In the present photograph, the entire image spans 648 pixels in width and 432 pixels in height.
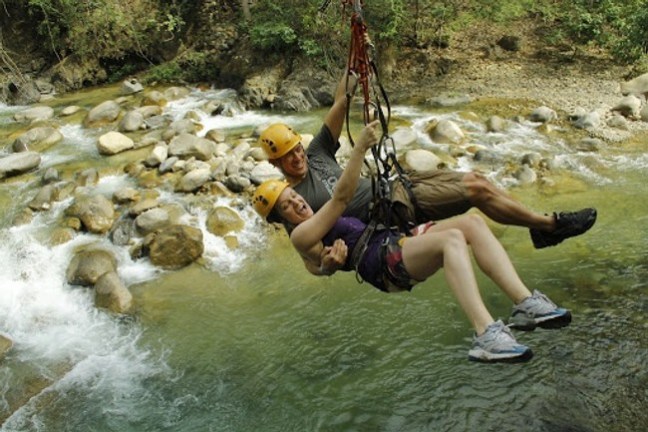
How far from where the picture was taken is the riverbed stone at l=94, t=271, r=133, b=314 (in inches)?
248

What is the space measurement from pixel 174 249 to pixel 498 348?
500cm

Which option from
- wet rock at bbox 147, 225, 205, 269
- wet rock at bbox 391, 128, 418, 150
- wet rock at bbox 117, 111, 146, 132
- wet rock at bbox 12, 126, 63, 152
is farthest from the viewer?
wet rock at bbox 117, 111, 146, 132

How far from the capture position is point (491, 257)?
3.21 metres

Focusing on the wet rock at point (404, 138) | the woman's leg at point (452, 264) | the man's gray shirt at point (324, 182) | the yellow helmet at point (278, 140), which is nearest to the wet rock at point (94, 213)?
the man's gray shirt at point (324, 182)

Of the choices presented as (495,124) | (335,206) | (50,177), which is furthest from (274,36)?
(335,206)

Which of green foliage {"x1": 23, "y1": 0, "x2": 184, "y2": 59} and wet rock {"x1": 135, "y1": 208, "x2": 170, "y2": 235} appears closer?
wet rock {"x1": 135, "y1": 208, "x2": 170, "y2": 235}

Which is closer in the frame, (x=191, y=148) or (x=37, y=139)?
(x=191, y=148)

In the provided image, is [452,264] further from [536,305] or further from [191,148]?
[191,148]

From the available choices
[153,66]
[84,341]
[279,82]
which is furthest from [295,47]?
[84,341]

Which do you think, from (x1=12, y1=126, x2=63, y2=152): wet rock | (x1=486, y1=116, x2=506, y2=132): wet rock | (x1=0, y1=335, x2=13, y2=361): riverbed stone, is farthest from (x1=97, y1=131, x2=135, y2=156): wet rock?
(x1=486, y1=116, x2=506, y2=132): wet rock

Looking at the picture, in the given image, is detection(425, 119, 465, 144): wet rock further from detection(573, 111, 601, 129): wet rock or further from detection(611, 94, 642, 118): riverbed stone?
detection(611, 94, 642, 118): riverbed stone

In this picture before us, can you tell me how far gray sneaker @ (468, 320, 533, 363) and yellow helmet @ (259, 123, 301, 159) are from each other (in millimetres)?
1781

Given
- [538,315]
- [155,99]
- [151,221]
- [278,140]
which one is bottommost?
[151,221]

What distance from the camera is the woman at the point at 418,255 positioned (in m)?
2.94
